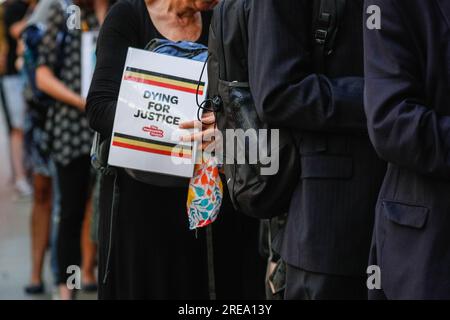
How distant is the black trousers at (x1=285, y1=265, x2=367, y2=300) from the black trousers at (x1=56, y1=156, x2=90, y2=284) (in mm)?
2473

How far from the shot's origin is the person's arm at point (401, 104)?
2.66 meters

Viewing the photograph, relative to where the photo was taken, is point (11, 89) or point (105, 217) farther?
point (11, 89)

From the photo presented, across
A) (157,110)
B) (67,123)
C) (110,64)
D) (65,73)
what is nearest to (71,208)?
(67,123)

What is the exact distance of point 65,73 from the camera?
554 cm

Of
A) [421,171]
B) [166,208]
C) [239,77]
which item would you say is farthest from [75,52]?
[421,171]

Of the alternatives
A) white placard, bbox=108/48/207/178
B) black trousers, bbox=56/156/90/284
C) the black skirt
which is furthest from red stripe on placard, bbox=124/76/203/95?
black trousers, bbox=56/156/90/284

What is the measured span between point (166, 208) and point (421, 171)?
168 cm

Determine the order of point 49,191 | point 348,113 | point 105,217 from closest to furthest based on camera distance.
Result: point 348,113
point 105,217
point 49,191

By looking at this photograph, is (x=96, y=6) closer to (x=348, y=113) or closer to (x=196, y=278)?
(x=196, y=278)

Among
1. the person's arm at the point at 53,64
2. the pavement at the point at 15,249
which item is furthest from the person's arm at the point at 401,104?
the pavement at the point at 15,249

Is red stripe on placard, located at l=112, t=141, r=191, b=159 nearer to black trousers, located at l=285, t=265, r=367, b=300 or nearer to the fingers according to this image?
the fingers

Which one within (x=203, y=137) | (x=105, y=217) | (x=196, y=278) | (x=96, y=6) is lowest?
(x=196, y=278)

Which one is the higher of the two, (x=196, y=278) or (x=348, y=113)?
(x=348, y=113)

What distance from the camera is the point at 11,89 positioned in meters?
8.67
